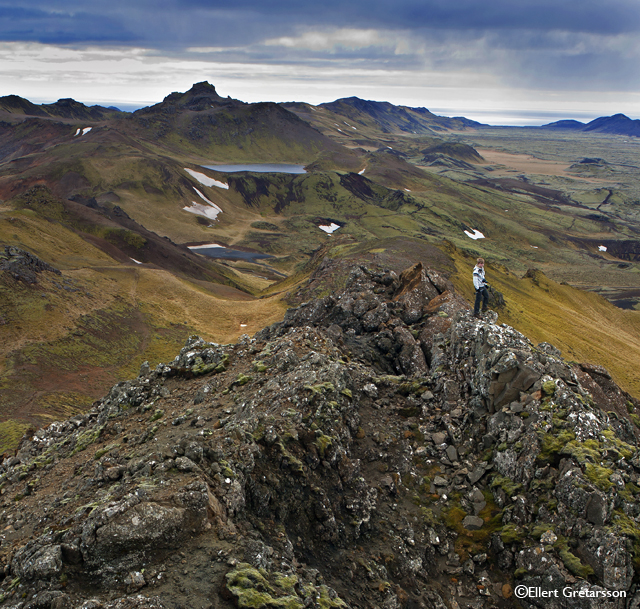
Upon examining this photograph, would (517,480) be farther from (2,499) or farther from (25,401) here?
(25,401)

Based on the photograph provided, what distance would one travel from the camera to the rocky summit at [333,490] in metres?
9.85

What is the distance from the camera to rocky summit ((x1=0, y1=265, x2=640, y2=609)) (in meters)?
9.85

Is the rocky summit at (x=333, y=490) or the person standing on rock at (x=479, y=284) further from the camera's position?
the person standing on rock at (x=479, y=284)

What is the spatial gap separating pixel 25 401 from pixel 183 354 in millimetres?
24532

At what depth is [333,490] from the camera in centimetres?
1459

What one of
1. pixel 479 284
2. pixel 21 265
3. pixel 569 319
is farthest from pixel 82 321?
pixel 569 319

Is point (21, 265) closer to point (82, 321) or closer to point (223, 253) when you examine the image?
point (82, 321)

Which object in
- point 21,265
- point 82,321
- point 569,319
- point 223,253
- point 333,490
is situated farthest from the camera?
point 223,253

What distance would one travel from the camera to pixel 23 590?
365 inches

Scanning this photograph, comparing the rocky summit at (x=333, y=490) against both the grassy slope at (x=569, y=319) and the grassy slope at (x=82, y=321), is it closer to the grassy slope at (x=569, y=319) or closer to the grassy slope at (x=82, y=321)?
the grassy slope at (x=82, y=321)

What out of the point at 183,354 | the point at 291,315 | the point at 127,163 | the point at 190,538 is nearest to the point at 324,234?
the point at 127,163

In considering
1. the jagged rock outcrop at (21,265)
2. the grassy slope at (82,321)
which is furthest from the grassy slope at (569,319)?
the jagged rock outcrop at (21,265)

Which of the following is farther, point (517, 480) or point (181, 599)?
point (517, 480)

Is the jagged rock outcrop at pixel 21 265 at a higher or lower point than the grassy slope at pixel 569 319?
higher
